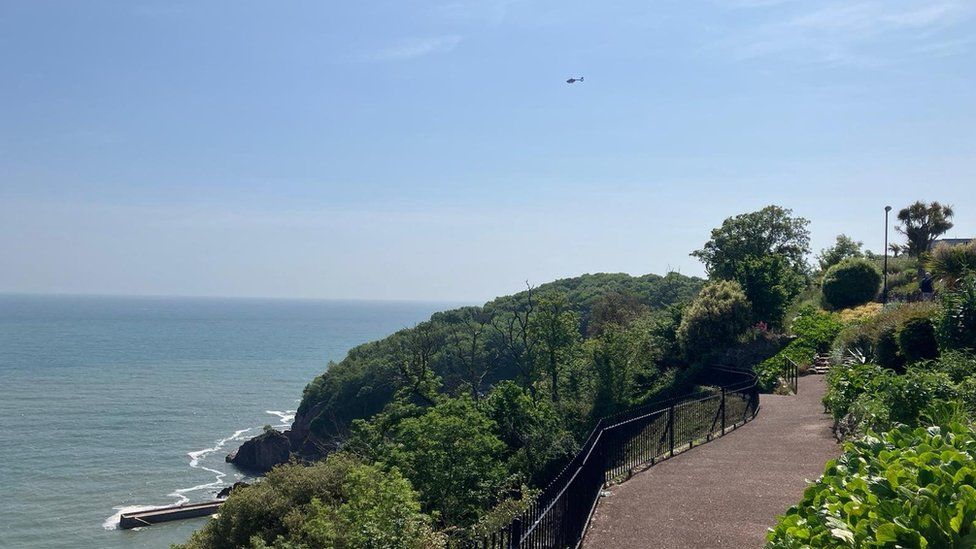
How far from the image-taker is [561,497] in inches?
321

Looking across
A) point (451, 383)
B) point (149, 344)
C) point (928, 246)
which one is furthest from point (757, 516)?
point (149, 344)

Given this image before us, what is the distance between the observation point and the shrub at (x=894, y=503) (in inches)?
139

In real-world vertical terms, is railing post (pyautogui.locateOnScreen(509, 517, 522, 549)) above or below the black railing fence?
above

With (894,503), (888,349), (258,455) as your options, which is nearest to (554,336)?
(888,349)

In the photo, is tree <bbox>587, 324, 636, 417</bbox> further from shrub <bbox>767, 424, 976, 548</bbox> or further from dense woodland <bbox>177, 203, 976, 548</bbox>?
shrub <bbox>767, 424, 976, 548</bbox>

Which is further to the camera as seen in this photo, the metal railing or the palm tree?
the palm tree

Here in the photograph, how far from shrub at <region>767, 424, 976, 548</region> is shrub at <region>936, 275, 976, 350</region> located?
412 inches

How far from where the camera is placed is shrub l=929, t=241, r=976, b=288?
2028cm

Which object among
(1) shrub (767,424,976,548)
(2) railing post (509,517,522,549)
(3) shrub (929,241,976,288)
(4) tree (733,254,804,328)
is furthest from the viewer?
(4) tree (733,254,804,328)

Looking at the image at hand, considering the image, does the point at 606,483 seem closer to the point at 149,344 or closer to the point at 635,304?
the point at 635,304

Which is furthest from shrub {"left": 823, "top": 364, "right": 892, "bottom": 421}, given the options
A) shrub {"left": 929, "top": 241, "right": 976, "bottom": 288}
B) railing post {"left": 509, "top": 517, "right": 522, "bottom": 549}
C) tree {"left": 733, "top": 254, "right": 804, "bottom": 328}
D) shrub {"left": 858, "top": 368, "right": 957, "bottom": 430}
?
tree {"left": 733, "top": 254, "right": 804, "bottom": 328}

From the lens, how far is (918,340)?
16.4 meters

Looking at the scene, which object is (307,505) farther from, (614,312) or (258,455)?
(258,455)

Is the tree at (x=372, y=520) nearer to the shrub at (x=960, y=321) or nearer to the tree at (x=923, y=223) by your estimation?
the shrub at (x=960, y=321)
